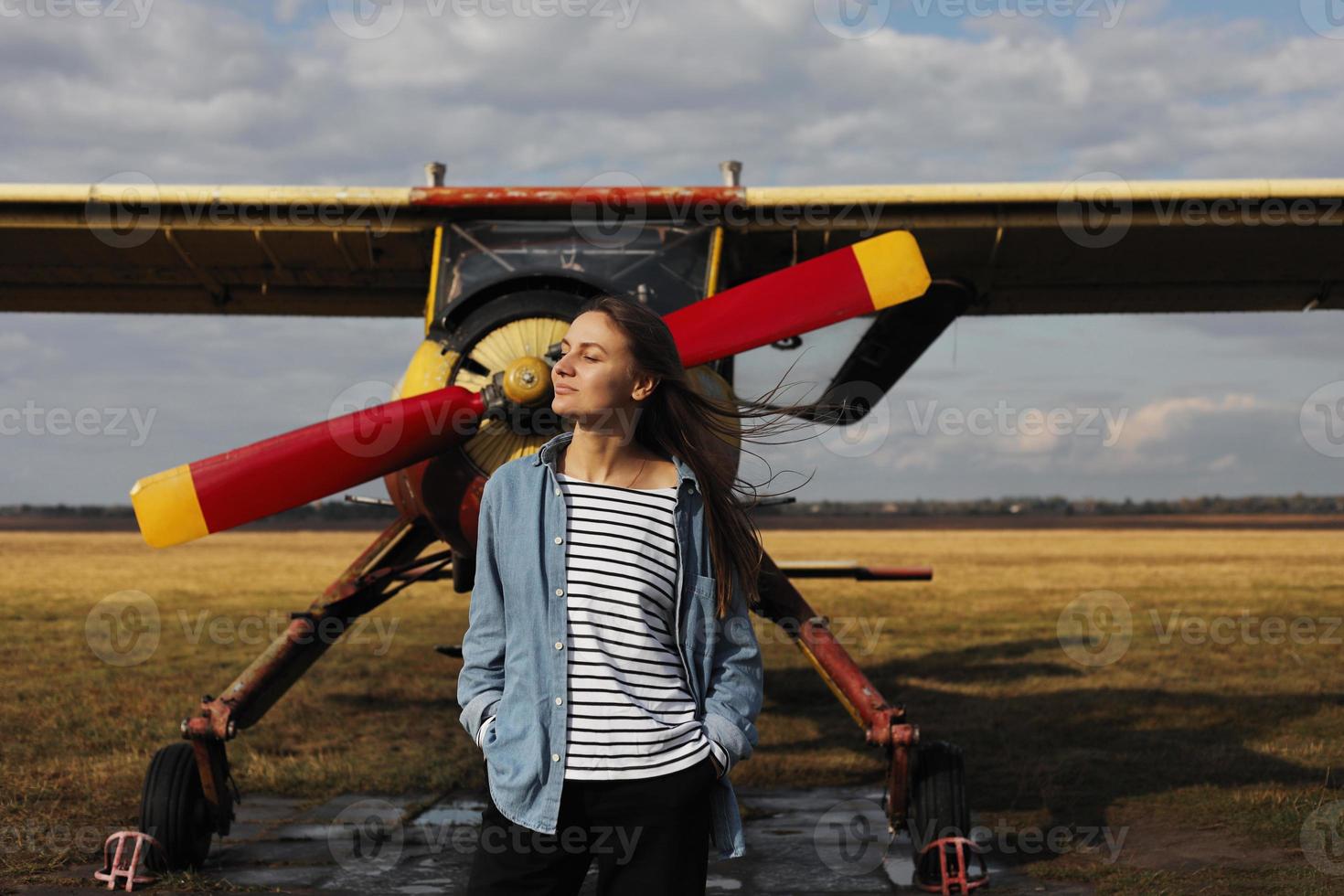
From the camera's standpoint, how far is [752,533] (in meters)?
2.62

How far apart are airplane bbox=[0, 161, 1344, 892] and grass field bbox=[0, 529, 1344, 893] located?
0.98 m

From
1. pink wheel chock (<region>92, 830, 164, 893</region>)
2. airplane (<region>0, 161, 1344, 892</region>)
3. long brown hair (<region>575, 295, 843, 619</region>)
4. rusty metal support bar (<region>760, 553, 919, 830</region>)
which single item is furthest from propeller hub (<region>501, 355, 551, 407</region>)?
pink wheel chock (<region>92, 830, 164, 893</region>)

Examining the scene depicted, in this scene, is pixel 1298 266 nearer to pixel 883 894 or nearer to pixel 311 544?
pixel 883 894

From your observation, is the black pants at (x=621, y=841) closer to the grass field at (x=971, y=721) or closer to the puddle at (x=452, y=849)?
the puddle at (x=452, y=849)

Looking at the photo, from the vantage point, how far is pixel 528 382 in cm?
496

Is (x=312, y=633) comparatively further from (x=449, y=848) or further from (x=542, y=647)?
(x=542, y=647)

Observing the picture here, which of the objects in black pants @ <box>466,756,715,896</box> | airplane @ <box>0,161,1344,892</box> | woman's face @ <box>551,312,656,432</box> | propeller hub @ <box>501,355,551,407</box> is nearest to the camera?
black pants @ <box>466,756,715,896</box>

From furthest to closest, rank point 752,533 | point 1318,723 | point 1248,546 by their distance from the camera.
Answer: point 1248,546
point 1318,723
point 752,533

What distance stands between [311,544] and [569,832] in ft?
200

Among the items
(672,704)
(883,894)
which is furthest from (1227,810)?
(672,704)

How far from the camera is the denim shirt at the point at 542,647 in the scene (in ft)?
7.64

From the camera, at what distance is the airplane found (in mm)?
5387

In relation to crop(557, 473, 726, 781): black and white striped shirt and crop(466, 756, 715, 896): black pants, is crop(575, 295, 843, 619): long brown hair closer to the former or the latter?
crop(557, 473, 726, 781): black and white striped shirt

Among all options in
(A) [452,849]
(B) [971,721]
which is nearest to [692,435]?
(A) [452,849]
